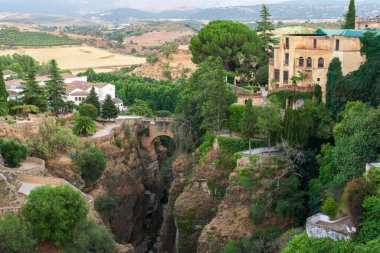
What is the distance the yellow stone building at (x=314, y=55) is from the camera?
49.3 m

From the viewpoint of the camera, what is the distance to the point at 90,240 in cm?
3403

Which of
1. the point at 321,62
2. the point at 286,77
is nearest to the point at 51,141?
the point at 286,77

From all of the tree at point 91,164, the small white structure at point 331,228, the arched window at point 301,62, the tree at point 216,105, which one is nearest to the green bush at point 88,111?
the tree at point 91,164

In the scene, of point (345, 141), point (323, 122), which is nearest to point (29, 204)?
point (345, 141)

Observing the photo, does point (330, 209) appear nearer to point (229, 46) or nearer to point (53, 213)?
point (53, 213)

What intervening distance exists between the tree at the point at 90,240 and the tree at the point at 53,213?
322 millimetres

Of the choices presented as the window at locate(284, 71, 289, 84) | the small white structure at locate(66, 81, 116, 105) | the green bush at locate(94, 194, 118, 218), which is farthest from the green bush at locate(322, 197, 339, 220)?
the small white structure at locate(66, 81, 116, 105)

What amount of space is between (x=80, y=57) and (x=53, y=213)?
129711 millimetres

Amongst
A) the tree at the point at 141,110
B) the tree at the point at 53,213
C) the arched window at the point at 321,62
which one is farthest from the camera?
the tree at the point at 141,110

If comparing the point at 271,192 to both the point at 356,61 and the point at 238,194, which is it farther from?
the point at 356,61

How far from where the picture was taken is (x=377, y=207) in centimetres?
2923

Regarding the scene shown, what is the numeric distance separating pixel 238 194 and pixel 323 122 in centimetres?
728

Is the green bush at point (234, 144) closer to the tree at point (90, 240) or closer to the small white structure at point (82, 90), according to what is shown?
the tree at point (90, 240)

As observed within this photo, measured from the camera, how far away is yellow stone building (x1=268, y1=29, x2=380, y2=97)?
162 ft
